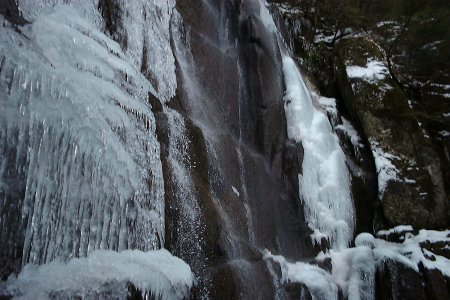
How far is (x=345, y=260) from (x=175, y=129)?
158 inches

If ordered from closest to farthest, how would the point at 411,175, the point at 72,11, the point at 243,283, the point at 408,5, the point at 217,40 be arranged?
the point at 72,11 → the point at 243,283 → the point at 217,40 → the point at 411,175 → the point at 408,5

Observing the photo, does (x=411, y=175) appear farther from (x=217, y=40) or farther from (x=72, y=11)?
(x=72, y=11)

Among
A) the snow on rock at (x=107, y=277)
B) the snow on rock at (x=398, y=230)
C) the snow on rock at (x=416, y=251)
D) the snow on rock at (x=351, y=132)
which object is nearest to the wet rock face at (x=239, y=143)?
the snow on rock at (x=107, y=277)

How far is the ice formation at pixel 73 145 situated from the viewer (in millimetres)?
3531

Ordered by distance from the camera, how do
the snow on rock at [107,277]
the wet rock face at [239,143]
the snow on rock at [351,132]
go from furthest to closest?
1. the snow on rock at [351,132]
2. the wet rock face at [239,143]
3. the snow on rock at [107,277]

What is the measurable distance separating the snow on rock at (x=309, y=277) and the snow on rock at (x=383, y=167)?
8.25 ft

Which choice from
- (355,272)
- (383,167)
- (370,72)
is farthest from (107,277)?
(370,72)

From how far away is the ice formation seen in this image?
11.6 ft

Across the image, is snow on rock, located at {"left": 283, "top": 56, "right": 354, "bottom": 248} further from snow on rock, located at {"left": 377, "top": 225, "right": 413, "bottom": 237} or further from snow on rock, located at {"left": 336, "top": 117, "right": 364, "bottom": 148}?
snow on rock, located at {"left": 377, "top": 225, "right": 413, "bottom": 237}

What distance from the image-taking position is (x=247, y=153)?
7.27m

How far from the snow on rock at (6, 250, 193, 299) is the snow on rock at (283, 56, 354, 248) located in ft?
12.8

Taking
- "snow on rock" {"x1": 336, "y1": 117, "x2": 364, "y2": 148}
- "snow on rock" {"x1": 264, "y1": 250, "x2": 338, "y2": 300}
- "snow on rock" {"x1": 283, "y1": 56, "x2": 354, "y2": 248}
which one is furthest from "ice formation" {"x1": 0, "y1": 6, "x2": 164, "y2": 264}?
"snow on rock" {"x1": 336, "y1": 117, "x2": 364, "y2": 148}

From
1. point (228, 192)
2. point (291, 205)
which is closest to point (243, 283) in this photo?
point (228, 192)

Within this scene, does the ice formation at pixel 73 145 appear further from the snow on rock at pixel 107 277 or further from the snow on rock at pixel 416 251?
the snow on rock at pixel 416 251
